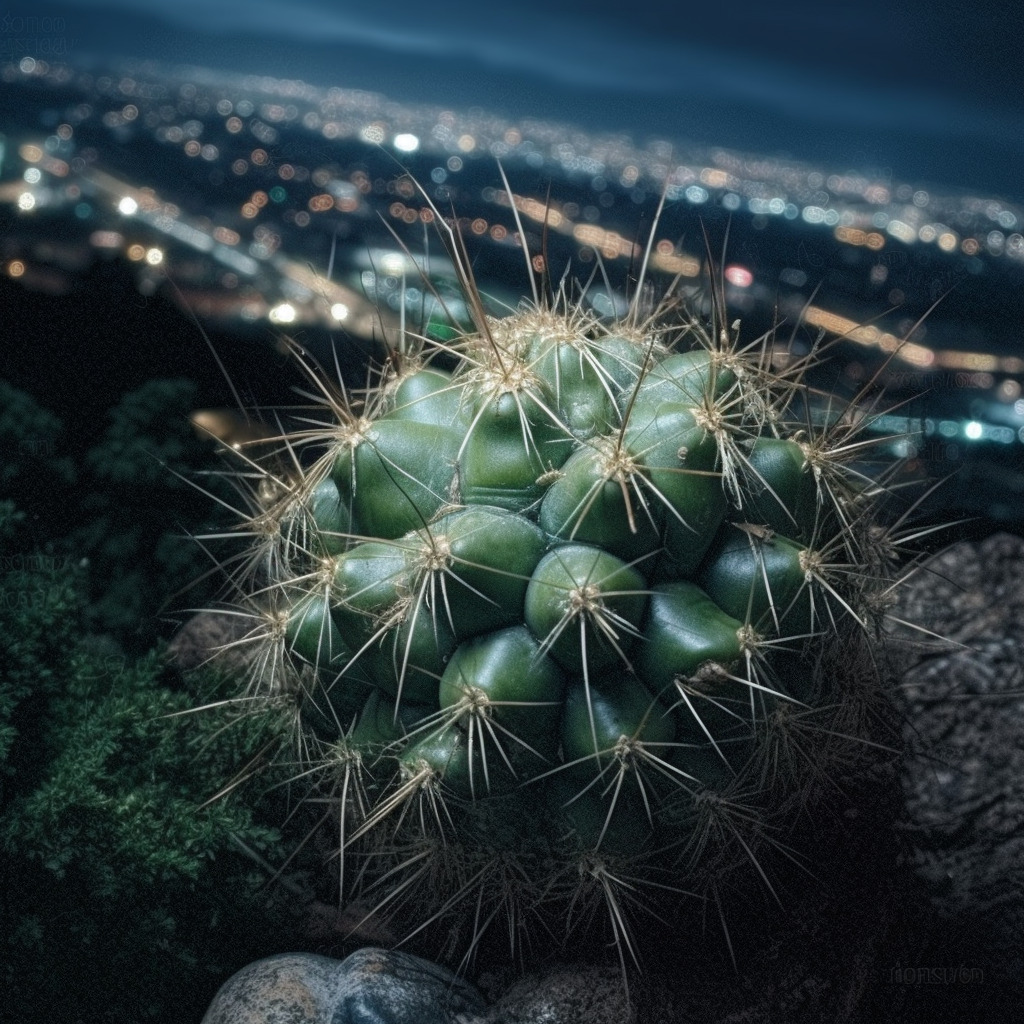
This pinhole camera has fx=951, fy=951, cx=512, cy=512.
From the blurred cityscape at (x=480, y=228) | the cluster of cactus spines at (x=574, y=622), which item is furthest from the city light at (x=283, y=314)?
the cluster of cactus spines at (x=574, y=622)

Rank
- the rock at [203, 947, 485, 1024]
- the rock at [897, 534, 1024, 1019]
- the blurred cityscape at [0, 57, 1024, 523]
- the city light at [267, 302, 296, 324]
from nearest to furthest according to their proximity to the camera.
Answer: the rock at [203, 947, 485, 1024] → the rock at [897, 534, 1024, 1019] → the blurred cityscape at [0, 57, 1024, 523] → the city light at [267, 302, 296, 324]

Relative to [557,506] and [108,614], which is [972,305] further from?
[108,614]

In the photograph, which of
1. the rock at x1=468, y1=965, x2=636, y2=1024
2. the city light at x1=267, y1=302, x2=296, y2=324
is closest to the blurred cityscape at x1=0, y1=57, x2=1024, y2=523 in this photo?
the city light at x1=267, y1=302, x2=296, y2=324

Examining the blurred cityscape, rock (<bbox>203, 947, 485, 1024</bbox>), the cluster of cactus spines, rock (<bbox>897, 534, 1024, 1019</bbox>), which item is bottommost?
rock (<bbox>203, 947, 485, 1024</bbox>)

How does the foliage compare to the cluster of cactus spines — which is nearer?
the cluster of cactus spines

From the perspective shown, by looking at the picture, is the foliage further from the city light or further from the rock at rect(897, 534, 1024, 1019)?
the rock at rect(897, 534, 1024, 1019)

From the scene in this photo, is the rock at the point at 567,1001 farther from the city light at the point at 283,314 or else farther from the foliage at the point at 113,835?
the city light at the point at 283,314
